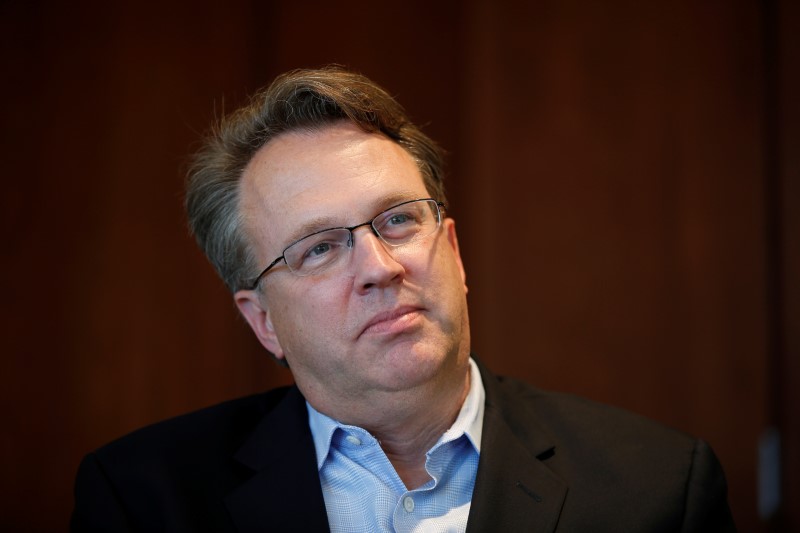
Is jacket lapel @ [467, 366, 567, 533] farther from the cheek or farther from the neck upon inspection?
the cheek

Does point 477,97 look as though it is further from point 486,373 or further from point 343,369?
point 343,369

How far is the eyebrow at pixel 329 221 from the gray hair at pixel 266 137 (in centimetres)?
18

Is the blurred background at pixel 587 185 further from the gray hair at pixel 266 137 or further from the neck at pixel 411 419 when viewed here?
the neck at pixel 411 419

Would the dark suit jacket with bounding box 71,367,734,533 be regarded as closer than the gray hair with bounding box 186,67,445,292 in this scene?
Yes

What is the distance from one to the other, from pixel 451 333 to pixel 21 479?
56.0 inches

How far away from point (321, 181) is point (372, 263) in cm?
25

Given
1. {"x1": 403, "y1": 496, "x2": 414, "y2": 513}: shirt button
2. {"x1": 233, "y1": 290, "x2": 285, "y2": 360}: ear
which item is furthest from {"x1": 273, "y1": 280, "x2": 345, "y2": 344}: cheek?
{"x1": 403, "y1": 496, "x2": 414, "y2": 513}: shirt button

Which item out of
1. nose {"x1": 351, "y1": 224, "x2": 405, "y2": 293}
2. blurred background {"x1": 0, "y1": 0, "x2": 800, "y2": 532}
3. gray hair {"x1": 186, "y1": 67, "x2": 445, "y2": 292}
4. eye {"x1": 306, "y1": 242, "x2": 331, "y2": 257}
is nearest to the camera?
nose {"x1": 351, "y1": 224, "x2": 405, "y2": 293}

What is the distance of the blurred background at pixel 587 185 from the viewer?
236 cm

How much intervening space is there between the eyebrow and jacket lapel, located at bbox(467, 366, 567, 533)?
0.55 m

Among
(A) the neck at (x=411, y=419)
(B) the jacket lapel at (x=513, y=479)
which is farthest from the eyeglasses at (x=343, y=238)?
(B) the jacket lapel at (x=513, y=479)

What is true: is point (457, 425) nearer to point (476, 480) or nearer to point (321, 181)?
point (476, 480)

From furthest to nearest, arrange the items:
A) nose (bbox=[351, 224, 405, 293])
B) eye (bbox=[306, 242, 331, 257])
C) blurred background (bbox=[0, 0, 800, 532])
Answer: blurred background (bbox=[0, 0, 800, 532]) < eye (bbox=[306, 242, 331, 257]) < nose (bbox=[351, 224, 405, 293])

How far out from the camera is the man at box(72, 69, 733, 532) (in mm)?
1646
